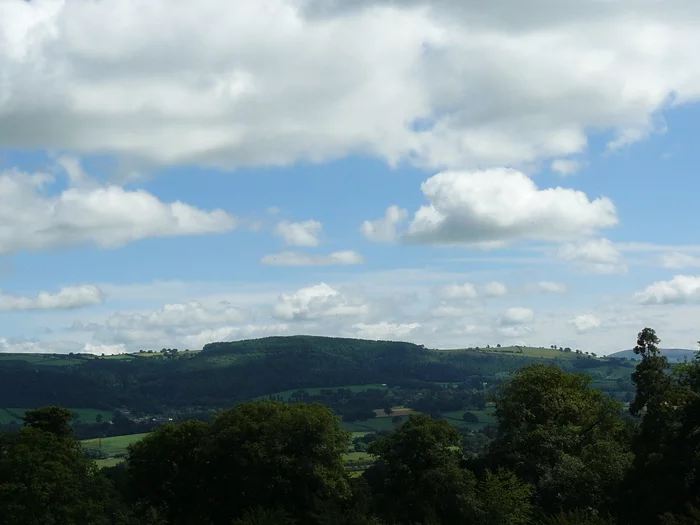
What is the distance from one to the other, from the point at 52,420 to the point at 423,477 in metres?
49.4

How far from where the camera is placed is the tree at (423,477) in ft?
239

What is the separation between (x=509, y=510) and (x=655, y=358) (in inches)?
1875

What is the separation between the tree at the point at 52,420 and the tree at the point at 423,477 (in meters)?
41.3

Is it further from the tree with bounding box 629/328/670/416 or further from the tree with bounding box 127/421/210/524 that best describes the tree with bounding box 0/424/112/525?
the tree with bounding box 629/328/670/416

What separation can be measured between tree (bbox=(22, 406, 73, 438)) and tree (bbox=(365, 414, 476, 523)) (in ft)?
136

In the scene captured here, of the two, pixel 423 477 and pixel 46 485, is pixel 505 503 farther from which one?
pixel 46 485

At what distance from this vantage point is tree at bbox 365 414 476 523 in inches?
2867

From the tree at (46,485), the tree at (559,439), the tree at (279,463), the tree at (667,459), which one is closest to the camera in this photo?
the tree at (667,459)

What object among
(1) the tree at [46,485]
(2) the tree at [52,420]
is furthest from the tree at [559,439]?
(2) the tree at [52,420]

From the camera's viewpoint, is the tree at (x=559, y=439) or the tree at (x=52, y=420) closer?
the tree at (x=559, y=439)

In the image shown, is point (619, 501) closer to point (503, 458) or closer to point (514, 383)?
point (503, 458)

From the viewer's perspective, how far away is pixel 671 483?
54625 mm

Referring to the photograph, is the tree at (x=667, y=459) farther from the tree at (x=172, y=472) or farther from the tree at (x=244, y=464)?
the tree at (x=172, y=472)

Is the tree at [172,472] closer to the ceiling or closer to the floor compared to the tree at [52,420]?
closer to the floor
